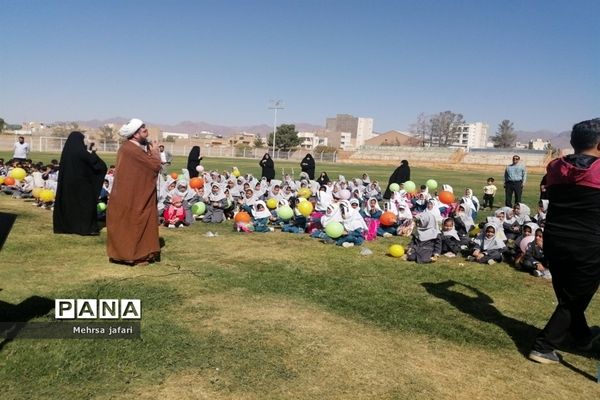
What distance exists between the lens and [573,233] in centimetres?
415

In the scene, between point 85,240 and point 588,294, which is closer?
point 588,294

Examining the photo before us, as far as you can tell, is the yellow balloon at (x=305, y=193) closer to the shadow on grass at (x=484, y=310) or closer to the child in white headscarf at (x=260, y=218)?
the child in white headscarf at (x=260, y=218)

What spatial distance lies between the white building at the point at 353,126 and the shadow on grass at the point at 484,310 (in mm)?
152277

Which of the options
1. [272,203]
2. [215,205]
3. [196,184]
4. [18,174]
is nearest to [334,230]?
[272,203]

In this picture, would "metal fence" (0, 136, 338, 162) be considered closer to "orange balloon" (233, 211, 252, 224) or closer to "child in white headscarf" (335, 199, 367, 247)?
"orange balloon" (233, 211, 252, 224)

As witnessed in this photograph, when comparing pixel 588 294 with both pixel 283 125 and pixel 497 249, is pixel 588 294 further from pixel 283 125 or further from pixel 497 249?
pixel 283 125

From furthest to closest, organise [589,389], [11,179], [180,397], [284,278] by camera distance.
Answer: [11,179] < [284,278] < [589,389] < [180,397]

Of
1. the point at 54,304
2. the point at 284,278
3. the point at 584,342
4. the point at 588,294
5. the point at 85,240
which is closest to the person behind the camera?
the point at 588,294

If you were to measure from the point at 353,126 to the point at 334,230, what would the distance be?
156m

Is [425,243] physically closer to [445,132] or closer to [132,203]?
[132,203]

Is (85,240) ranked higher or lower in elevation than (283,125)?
lower

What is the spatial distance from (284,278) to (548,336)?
11.4 ft

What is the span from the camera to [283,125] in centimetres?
8100

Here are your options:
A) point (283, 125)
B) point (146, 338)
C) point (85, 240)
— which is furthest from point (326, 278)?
point (283, 125)
